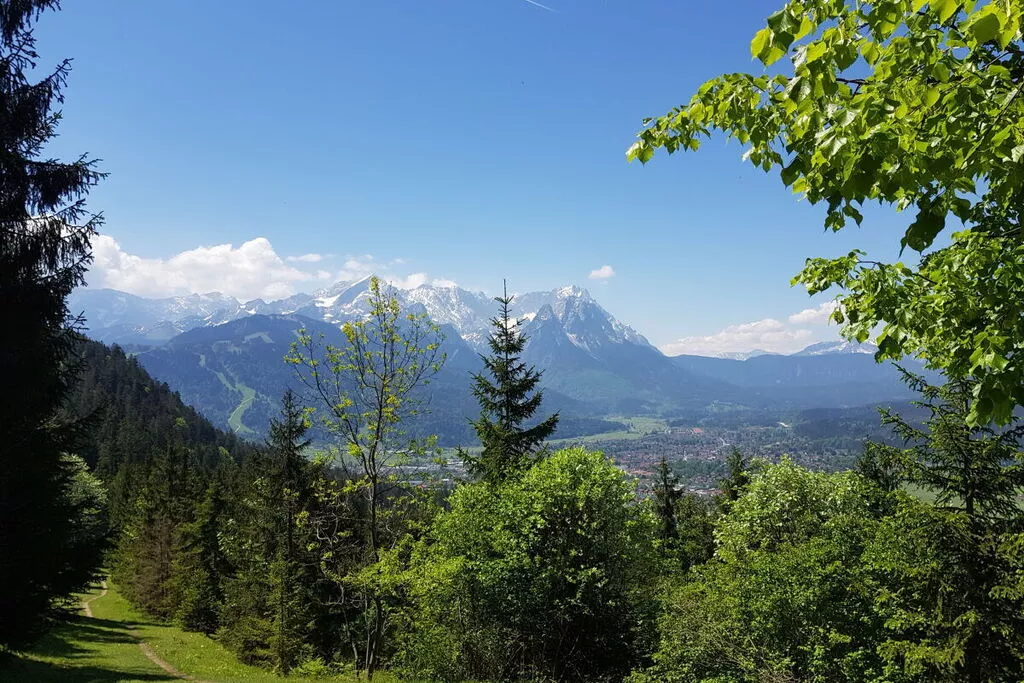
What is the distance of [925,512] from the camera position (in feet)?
44.5

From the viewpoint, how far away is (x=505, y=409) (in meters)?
27.3

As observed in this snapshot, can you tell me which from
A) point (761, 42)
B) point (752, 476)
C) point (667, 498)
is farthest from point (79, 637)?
point (667, 498)

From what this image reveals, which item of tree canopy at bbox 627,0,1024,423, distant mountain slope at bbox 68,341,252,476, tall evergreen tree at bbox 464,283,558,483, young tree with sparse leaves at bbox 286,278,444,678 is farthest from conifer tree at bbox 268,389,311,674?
distant mountain slope at bbox 68,341,252,476

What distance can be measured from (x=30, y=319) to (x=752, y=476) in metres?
28.2

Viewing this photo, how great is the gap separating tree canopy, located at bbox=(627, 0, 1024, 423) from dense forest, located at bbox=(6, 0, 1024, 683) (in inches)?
0.8

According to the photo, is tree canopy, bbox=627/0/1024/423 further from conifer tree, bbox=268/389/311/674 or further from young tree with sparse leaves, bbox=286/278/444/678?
conifer tree, bbox=268/389/311/674

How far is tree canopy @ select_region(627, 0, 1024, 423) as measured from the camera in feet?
10.5

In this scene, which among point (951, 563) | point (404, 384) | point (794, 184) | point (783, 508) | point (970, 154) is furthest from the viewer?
point (783, 508)

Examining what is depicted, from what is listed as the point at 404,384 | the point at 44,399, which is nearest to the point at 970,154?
the point at 404,384

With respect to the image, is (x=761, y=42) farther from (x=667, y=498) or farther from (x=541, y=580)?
(x=667, y=498)

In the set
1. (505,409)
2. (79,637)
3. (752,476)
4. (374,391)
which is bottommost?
(79,637)

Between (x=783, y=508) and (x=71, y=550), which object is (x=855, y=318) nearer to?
(x=71, y=550)

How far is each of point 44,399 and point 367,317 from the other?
27.7 ft

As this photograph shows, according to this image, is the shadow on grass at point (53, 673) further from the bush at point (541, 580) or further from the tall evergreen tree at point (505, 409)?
the tall evergreen tree at point (505, 409)
